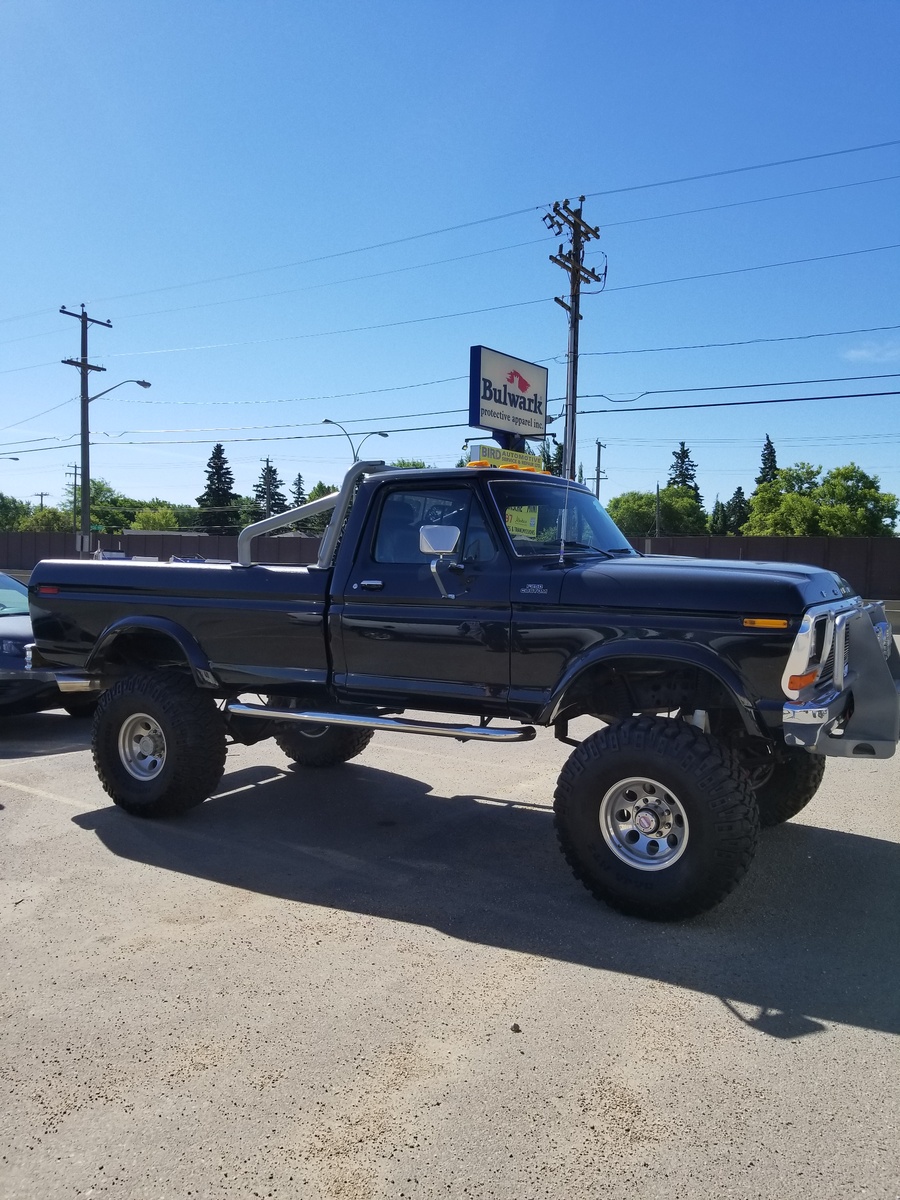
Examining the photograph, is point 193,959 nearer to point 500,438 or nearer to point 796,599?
point 796,599

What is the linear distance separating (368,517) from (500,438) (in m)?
26.1

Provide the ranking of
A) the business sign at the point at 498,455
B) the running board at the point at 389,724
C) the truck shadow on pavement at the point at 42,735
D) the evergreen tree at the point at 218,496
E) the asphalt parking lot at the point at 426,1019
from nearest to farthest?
the asphalt parking lot at the point at 426,1019 → the running board at the point at 389,724 → the truck shadow on pavement at the point at 42,735 → the business sign at the point at 498,455 → the evergreen tree at the point at 218,496

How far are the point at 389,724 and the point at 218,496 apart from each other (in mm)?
100460

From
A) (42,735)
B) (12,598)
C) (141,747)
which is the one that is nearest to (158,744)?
(141,747)

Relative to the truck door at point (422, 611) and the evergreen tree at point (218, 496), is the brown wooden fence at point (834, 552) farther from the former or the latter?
the evergreen tree at point (218, 496)

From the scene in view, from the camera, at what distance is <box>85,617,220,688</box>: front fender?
5.93m

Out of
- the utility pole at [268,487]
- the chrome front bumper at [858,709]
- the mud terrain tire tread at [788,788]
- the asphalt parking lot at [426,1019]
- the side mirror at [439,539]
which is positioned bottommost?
the asphalt parking lot at [426,1019]

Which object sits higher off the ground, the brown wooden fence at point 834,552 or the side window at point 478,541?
the brown wooden fence at point 834,552

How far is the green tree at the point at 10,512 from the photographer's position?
129 m

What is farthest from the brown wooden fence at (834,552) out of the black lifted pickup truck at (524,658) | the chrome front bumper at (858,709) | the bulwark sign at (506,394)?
the chrome front bumper at (858,709)

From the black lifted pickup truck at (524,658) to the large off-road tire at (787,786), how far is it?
0.04 ft

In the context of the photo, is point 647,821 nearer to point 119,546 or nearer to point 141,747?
point 141,747

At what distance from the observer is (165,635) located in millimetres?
6203

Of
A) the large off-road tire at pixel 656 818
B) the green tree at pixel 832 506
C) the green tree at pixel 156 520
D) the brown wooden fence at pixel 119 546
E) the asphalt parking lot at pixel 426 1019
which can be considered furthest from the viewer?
Answer: the green tree at pixel 156 520
